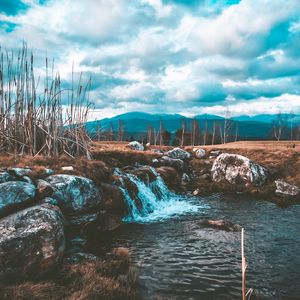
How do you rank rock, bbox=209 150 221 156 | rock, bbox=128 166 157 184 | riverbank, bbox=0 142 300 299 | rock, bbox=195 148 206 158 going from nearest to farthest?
riverbank, bbox=0 142 300 299
rock, bbox=128 166 157 184
rock, bbox=195 148 206 158
rock, bbox=209 150 221 156

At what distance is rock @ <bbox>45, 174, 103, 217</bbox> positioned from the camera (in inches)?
556

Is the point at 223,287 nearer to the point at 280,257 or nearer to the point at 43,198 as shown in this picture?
the point at 280,257

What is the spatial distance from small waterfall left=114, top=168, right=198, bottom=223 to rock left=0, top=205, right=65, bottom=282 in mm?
7999

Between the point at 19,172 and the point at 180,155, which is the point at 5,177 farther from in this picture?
the point at 180,155

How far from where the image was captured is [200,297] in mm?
9039

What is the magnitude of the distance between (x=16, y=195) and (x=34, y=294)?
14.8 feet

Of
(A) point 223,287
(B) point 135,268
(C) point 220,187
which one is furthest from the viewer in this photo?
(C) point 220,187

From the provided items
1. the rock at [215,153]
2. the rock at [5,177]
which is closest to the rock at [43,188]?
the rock at [5,177]

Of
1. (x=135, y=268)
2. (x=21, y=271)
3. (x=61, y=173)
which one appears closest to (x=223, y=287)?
(x=135, y=268)

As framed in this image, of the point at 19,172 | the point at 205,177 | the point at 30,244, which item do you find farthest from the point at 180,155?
the point at 30,244

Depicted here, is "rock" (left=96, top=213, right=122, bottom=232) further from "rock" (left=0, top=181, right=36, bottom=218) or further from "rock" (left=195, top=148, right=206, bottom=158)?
"rock" (left=195, top=148, right=206, bottom=158)

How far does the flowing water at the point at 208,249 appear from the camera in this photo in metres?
9.66

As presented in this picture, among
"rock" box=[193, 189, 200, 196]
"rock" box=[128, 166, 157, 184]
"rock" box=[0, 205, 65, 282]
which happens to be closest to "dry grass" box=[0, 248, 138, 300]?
"rock" box=[0, 205, 65, 282]

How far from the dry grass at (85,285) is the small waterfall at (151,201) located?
779cm
